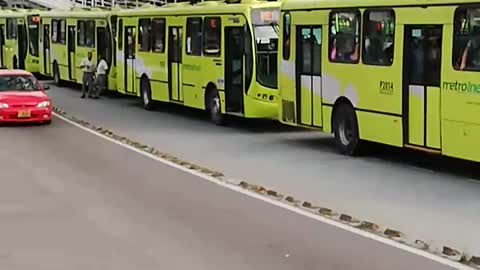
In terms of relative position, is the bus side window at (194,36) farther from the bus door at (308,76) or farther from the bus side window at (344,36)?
the bus side window at (344,36)

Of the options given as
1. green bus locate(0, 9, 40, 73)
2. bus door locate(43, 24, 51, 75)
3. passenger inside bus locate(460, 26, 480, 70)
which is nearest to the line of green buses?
passenger inside bus locate(460, 26, 480, 70)

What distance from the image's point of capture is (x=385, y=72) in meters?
16.2

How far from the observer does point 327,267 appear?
8.70 m

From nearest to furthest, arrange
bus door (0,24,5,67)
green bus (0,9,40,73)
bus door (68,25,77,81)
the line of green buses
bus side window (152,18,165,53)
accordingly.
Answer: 1. the line of green buses
2. bus side window (152,18,165,53)
3. bus door (68,25,77,81)
4. green bus (0,9,40,73)
5. bus door (0,24,5,67)

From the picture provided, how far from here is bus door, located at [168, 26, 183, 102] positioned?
2592 cm

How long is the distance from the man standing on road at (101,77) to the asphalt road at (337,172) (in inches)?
303

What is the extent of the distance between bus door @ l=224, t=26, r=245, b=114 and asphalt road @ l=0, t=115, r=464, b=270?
6.87 m

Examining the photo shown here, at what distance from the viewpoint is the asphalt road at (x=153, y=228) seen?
8953 mm

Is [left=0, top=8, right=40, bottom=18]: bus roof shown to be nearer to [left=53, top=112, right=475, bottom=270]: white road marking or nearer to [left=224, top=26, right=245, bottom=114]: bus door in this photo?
[left=224, top=26, right=245, bottom=114]: bus door

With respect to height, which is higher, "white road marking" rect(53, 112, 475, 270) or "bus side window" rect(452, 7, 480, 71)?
"bus side window" rect(452, 7, 480, 71)

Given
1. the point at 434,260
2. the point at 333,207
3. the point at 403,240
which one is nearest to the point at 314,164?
the point at 333,207

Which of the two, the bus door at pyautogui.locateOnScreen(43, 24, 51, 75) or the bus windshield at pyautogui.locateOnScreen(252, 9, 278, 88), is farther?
the bus door at pyautogui.locateOnScreen(43, 24, 51, 75)

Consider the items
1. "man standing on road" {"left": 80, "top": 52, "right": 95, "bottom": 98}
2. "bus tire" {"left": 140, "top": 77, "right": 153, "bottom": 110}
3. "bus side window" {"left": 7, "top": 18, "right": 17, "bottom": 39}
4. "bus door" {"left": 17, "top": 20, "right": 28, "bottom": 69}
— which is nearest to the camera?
"bus tire" {"left": 140, "top": 77, "right": 153, "bottom": 110}

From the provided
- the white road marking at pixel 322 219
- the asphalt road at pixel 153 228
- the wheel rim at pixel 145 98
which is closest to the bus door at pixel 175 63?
the wheel rim at pixel 145 98
